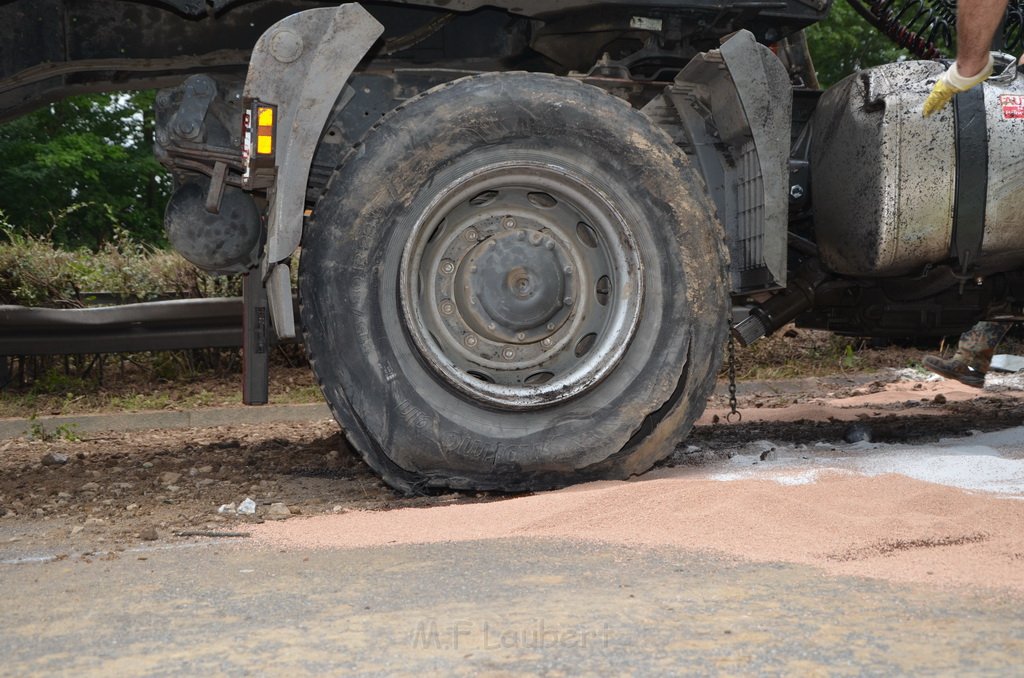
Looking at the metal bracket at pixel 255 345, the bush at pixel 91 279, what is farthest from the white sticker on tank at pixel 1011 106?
the bush at pixel 91 279

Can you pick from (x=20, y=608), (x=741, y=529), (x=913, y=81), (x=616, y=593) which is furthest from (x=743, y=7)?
(x=20, y=608)

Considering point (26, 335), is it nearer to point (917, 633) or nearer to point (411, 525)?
point (411, 525)

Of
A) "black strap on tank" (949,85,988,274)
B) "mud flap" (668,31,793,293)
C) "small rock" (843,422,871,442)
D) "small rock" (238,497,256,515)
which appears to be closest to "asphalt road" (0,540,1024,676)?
"small rock" (238,497,256,515)

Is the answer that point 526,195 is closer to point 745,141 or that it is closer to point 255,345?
point 745,141

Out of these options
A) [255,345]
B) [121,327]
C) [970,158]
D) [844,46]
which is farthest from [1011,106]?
[844,46]

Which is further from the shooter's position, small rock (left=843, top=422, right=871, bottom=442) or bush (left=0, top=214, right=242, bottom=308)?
bush (left=0, top=214, right=242, bottom=308)

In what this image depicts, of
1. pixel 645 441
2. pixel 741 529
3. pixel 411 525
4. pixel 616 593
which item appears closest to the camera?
pixel 616 593

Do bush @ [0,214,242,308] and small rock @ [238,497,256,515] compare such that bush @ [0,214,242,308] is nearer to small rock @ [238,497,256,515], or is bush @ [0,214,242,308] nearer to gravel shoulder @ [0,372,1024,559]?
gravel shoulder @ [0,372,1024,559]

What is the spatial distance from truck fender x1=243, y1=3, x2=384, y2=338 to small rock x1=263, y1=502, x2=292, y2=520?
2.03ft

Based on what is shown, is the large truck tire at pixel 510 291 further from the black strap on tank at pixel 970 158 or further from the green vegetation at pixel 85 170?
the green vegetation at pixel 85 170

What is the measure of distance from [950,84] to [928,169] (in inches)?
14.3

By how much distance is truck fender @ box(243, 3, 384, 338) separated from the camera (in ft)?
12.8

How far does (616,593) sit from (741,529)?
2.27 ft

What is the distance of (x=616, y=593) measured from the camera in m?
2.66
